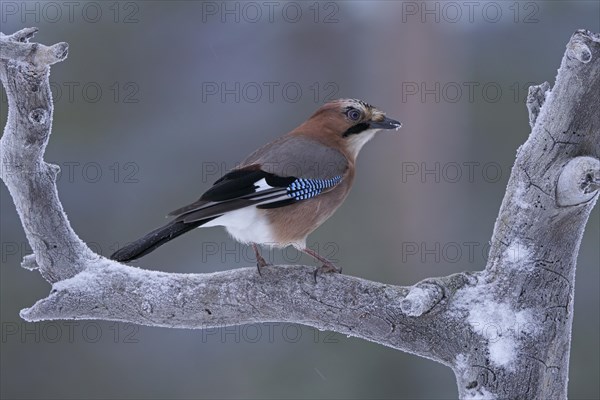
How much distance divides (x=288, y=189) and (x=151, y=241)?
0.62 metres

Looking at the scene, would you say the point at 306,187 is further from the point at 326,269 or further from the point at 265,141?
the point at 265,141

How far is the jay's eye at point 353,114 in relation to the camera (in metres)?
3.82

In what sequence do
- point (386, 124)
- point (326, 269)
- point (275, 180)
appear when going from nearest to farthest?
point (326, 269), point (275, 180), point (386, 124)

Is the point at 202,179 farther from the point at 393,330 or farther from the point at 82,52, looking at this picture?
the point at 393,330

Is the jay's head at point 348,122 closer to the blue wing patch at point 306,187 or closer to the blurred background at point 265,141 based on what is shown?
the blue wing patch at point 306,187

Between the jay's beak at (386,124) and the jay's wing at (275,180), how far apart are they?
0.19 metres

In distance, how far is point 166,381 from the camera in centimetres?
699

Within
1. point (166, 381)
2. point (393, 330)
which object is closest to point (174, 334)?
point (166, 381)

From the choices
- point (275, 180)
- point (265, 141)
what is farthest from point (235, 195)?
point (265, 141)

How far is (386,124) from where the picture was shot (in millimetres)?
3740

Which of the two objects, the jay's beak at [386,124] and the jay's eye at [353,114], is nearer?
the jay's beak at [386,124]

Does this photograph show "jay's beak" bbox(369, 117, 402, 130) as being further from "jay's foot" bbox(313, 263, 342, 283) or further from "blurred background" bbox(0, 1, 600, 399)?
"blurred background" bbox(0, 1, 600, 399)

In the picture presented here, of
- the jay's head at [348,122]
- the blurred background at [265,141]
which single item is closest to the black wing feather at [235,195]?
the jay's head at [348,122]

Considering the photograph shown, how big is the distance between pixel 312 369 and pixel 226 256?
3.65 ft
